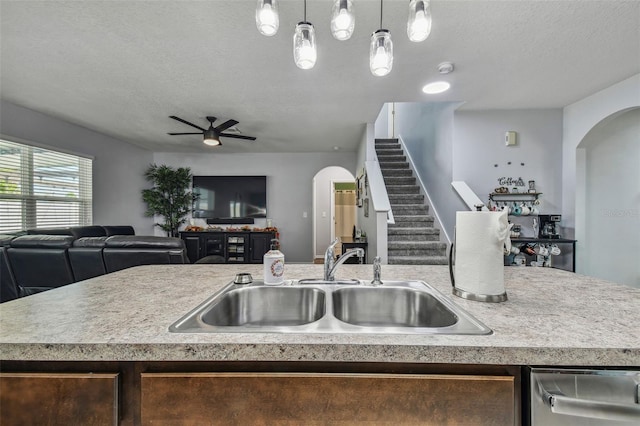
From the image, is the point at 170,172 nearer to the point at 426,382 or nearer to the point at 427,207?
the point at 427,207

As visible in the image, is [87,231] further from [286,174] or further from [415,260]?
[415,260]

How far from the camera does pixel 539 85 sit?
275 centimetres

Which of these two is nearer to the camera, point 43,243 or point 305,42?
point 305,42

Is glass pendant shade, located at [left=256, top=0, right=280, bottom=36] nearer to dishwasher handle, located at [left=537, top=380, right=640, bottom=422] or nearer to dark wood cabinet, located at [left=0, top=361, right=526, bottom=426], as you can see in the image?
dark wood cabinet, located at [left=0, top=361, right=526, bottom=426]

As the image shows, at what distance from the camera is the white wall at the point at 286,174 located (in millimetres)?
5934

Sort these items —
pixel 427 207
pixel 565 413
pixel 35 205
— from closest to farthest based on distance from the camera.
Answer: pixel 565 413 → pixel 35 205 → pixel 427 207

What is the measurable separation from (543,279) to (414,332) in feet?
3.09

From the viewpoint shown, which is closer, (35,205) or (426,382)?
(426,382)

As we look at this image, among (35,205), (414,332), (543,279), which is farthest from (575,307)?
(35,205)

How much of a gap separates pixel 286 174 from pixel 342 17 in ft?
16.2

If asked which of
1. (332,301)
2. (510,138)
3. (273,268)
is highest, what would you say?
(510,138)

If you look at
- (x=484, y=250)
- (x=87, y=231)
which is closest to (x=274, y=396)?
(x=484, y=250)

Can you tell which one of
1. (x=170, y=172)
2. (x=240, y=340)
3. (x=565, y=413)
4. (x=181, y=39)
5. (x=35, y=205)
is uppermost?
(x=181, y=39)

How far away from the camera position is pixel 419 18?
109cm
